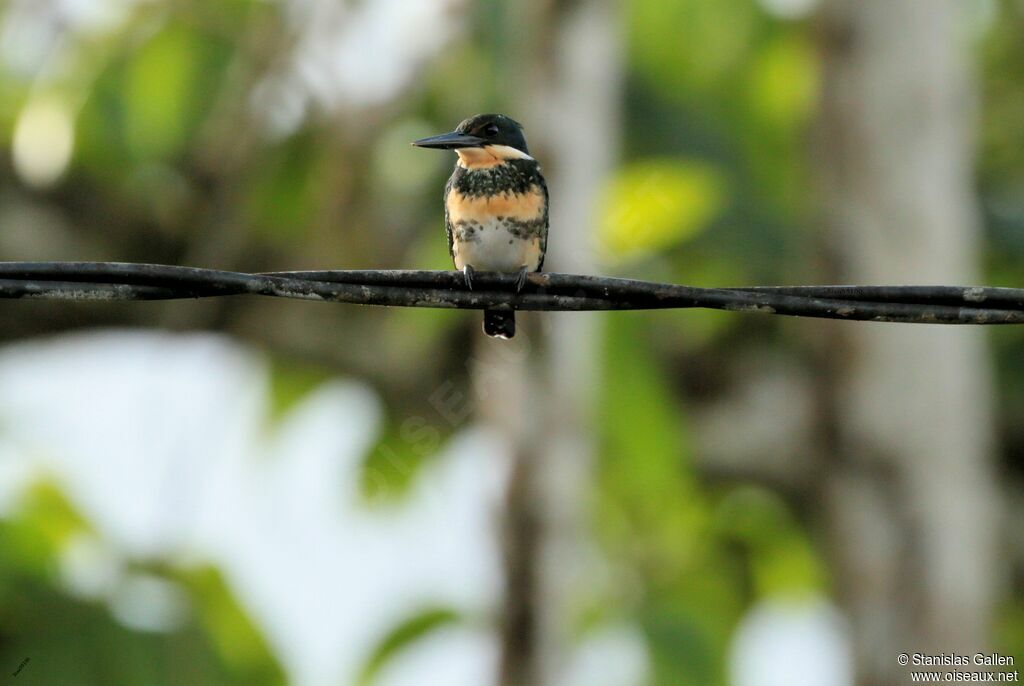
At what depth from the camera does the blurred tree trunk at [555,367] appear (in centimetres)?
629

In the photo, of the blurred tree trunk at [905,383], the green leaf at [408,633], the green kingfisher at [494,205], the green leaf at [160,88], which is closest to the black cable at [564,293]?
the green kingfisher at [494,205]

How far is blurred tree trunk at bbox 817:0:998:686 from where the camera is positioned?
741cm

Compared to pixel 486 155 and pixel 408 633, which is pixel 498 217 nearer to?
pixel 486 155

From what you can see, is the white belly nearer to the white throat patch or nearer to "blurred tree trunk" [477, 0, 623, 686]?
the white throat patch

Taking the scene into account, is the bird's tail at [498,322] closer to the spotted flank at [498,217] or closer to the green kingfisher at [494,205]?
the green kingfisher at [494,205]

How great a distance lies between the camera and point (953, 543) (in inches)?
296

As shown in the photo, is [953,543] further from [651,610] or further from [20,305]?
[20,305]

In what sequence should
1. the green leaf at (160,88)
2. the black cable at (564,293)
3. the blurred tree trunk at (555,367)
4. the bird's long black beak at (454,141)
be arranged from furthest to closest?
the green leaf at (160,88), the blurred tree trunk at (555,367), the bird's long black beak at (454,141), the black cable at (564,293)

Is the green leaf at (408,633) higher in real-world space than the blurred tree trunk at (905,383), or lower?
lower

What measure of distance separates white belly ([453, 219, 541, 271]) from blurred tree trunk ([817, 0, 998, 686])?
298 cm

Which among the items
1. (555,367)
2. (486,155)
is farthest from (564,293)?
(555,367)

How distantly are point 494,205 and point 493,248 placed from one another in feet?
0.48

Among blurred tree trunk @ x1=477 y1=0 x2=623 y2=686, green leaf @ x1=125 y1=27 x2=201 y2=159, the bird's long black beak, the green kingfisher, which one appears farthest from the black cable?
green leaf @ x1=125 y1=27 x2=201 y2=159

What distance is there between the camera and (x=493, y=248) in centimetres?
501
